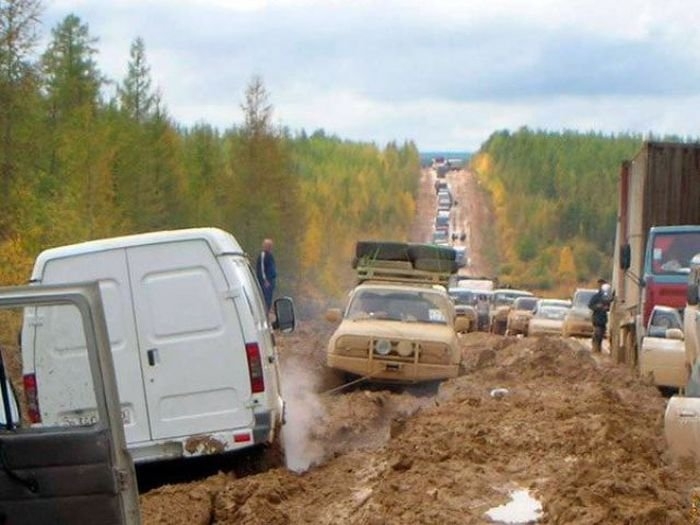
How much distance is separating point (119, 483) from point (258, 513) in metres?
4.24

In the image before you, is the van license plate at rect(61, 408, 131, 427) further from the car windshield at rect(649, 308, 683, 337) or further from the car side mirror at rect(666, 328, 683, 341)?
the car windshield at rect(649, 308, 683, 337)

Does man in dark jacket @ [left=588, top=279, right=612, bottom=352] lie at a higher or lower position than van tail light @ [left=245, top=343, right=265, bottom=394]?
lower

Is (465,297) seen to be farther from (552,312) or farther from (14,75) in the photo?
(14,75)

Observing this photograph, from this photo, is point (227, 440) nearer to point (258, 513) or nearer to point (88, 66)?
point (258, 513)

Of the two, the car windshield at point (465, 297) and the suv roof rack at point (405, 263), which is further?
the car windshield at point (465, 297)

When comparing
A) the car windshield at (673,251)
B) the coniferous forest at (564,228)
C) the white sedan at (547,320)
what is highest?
the car windshield at (673,251)

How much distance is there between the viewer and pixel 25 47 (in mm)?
30797

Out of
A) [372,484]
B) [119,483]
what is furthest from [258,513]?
[119,483]

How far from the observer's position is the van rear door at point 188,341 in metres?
11.2

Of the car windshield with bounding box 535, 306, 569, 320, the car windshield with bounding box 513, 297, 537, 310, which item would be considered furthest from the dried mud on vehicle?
the car windshield with bounding box 513, 297, 537, 310

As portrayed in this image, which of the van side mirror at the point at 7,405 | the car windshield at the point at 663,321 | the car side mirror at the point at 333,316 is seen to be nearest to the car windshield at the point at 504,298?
the car side mirror at the point at 333,316

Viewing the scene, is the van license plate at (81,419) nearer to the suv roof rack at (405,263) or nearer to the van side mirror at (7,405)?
the van side mirror at (7,405)

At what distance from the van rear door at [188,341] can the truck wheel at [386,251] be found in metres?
14.9

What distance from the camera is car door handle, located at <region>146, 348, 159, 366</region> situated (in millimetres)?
11258
